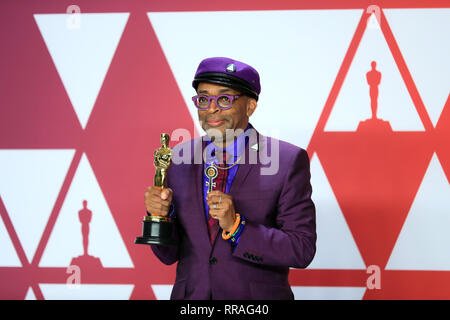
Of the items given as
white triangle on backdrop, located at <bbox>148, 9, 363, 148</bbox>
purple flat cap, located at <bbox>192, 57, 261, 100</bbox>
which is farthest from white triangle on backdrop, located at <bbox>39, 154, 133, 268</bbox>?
purple flat cap, located at <bbox>192, 57, 261, 100</bbox>

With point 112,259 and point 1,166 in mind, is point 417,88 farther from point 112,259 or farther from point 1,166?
point 1,166

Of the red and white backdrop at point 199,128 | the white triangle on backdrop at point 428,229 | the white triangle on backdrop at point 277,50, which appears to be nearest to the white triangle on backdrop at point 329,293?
the red and white backdrop at point 199,128

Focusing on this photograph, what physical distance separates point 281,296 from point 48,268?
2.14 m

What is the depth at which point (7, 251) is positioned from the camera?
3.55m

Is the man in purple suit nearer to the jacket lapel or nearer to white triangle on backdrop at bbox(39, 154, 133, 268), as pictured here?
the jacket lapel

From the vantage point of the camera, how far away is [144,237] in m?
1.90

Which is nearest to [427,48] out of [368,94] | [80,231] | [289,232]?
[368,94]

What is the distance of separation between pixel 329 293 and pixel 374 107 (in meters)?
1.29

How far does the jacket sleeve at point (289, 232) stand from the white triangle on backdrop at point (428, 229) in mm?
1600

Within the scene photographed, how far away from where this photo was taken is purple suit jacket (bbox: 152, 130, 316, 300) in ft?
6.17

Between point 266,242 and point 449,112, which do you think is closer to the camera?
point 266,242

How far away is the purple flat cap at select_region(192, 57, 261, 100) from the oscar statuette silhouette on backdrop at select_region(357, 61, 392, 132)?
154 cm

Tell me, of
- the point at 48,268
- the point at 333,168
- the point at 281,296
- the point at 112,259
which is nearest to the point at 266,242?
the point at 281,296

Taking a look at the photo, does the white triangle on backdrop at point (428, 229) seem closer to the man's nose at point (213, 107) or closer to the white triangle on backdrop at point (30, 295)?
the man's nose at point (213, 107)
